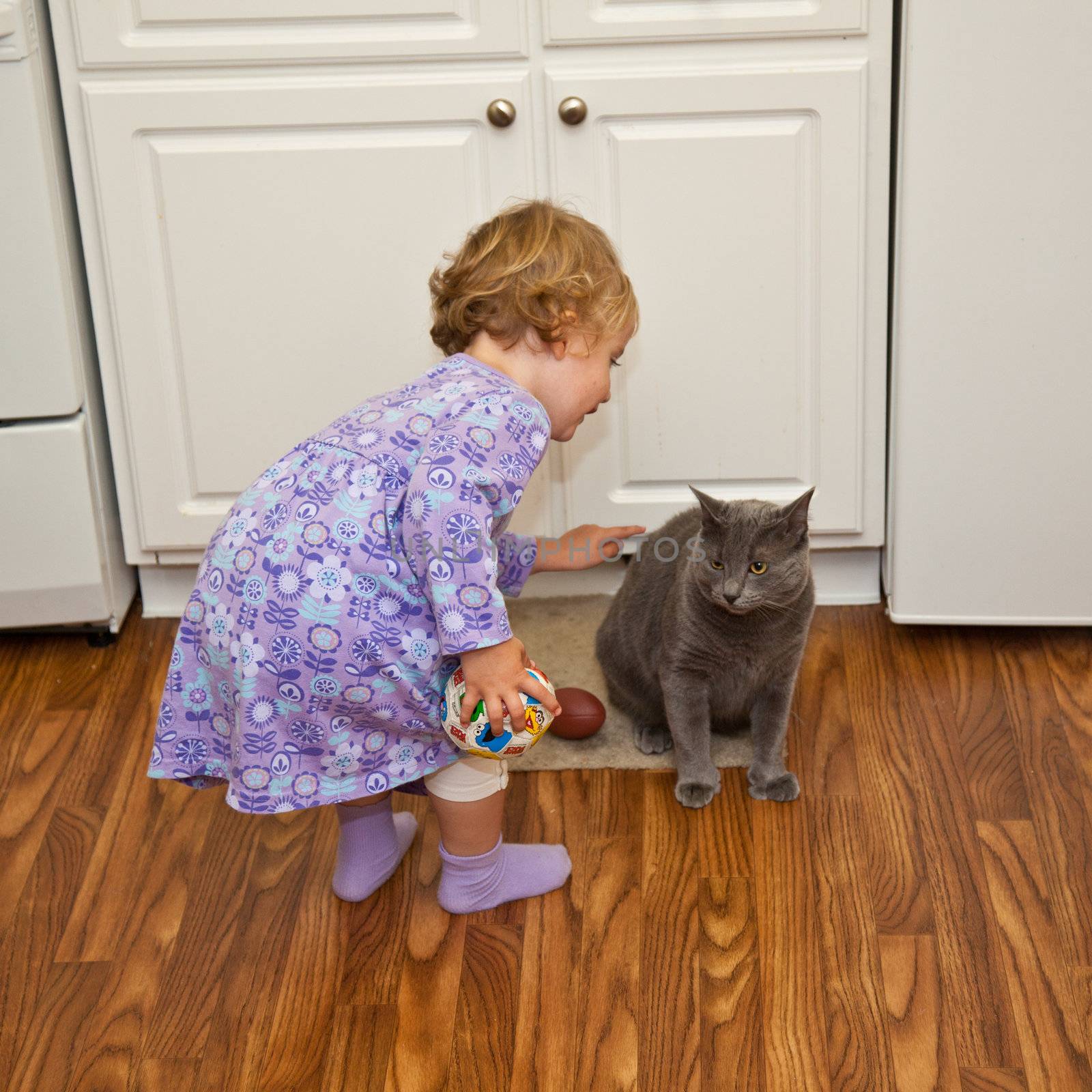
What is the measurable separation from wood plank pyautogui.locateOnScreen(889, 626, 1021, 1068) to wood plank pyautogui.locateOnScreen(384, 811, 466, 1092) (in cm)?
51

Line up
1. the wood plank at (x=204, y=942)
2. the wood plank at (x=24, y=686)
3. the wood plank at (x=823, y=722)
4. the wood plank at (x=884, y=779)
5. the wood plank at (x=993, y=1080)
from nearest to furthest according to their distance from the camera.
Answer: the wood plank at (x=993, y=1080) → the wood plank at (x=204, y=942) → the wood plank at (x=884, y=779) → the wood plank at (x=823, y=722) → the wood plank at (x=24, y=686)

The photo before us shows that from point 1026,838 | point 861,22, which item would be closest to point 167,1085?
point 1026,838

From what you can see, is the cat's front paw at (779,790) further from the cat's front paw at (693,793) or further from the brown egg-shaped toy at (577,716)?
the brown egg-shaped toy at (577,716)

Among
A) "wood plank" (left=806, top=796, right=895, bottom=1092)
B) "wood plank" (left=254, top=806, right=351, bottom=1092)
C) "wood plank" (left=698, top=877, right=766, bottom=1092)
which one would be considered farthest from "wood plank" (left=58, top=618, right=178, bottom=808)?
"wood plank" (left=806, top=796, right=895, bottom=1092)

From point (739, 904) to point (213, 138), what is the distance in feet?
3.99

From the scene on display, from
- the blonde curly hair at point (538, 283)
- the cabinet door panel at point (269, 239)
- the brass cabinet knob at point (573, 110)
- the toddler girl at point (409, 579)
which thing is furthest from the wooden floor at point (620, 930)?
the brass cabinet knob at point (573, 110)

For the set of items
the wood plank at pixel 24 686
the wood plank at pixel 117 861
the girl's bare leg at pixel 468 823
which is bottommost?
the wood plank at pixel 117 861

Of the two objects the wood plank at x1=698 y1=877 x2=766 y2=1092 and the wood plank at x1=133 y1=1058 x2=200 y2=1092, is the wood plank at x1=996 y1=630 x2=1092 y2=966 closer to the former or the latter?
the wood plank at x1=698 y1=877 x2=766 y2=1092

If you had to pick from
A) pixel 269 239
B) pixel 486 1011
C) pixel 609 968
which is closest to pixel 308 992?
pixel 486 1011

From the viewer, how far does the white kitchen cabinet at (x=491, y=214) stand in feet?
5.75

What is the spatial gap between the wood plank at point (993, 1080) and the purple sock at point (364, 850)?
2.19 ft

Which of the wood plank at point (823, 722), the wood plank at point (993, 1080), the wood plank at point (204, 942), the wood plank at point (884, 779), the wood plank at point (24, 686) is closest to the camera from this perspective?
the wood plank at point (993, 1080)

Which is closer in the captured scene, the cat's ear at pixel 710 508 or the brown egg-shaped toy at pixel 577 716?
the cat's ear at pixel 710 508

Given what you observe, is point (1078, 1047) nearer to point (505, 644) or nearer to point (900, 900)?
point (900, 900)
